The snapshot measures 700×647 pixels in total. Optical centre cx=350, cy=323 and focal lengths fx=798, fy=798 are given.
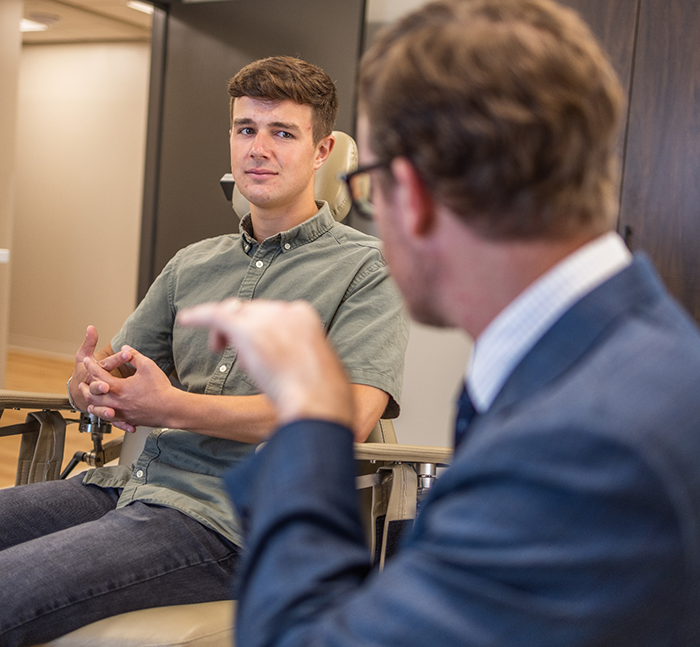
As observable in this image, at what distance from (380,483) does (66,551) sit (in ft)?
1.67

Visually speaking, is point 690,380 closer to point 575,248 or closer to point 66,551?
point 575,248

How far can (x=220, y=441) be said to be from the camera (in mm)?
1373

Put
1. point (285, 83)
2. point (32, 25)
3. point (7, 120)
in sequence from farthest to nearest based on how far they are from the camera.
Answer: point (32, 25)
point (7, 120)
point (285, 83)

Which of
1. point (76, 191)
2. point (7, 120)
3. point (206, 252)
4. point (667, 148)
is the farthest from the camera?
point (76, 191)

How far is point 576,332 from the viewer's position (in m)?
0.56

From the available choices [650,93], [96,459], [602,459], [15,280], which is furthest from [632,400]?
[15,280]

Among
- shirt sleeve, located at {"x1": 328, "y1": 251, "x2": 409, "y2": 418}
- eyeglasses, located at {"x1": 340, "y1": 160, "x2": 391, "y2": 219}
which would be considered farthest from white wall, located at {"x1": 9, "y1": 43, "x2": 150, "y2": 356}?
eyeglasses, located at {"x1": 340, "y1": 160, "x2": 391, "y2": 219}

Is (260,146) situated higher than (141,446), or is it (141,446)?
(260,146)

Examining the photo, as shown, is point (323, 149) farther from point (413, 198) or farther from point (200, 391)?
point (413, 198)

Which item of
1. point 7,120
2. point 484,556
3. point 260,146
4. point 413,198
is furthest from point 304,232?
point 7,120

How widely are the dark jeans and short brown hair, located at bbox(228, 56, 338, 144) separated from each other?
787mm

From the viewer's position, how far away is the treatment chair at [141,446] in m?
1.12

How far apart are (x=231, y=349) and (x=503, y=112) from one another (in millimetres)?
971

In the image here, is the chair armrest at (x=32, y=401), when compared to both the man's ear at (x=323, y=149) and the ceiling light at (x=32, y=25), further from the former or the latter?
the ceiling light at (x=32, y=25)
